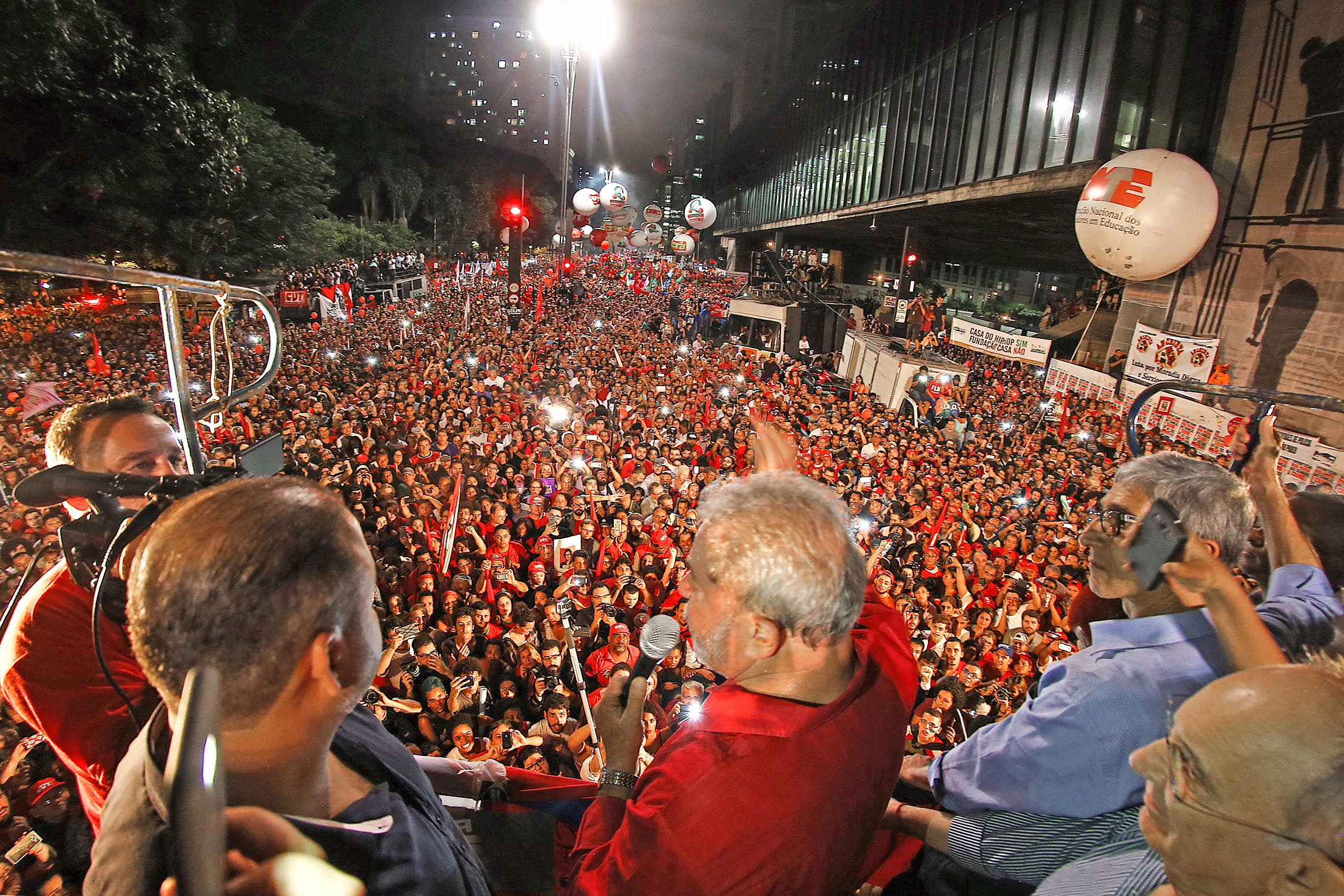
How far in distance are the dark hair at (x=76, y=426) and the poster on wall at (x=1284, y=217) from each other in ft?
43.2

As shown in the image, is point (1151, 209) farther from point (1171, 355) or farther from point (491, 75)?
point (491, 75)

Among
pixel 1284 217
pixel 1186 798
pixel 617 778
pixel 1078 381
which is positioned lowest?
pixel 1078 381

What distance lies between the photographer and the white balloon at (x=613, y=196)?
25.7m

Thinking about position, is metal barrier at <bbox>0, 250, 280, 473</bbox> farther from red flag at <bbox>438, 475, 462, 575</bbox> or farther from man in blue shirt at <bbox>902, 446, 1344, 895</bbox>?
red flag at <bbox>438, 475, 462, 575</bbox>

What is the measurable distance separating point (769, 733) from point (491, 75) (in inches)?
4936

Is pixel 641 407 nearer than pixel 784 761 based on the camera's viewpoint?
No

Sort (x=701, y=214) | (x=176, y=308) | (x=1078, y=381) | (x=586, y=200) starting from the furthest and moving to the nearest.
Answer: (x=701, y=214), (x=586, y=200), (x=1078, y=381), (x=176, y=308)

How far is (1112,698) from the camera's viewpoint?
1.56 m

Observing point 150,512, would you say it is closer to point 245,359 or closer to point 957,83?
point 245,359

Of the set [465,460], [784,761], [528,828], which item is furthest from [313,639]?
[465,460]

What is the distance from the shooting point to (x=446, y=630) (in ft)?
15.6

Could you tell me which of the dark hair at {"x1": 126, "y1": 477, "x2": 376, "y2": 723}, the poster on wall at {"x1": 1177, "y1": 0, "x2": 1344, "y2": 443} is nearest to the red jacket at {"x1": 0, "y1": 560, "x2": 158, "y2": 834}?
the dark hair at {"x1": 126, "y1": 477, "x2": 376, "y2": 723}

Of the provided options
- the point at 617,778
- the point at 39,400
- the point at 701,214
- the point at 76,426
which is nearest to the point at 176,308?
the point at 76,426

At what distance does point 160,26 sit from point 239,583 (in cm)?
1785
